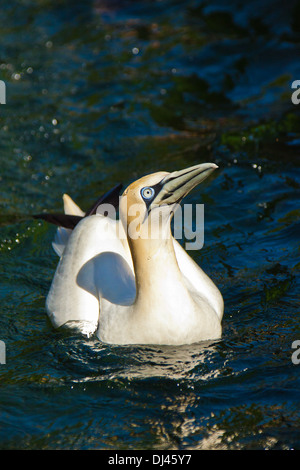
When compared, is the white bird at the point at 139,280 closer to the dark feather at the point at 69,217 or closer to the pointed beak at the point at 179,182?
the pointed beak at the point at 179,182

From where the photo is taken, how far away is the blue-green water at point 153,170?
207 inches

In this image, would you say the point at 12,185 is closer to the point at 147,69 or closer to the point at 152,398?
the point at 147,69

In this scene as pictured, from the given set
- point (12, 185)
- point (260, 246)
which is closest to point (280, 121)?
point (260, 246)

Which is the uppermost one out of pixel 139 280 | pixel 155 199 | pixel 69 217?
pixel 155 199

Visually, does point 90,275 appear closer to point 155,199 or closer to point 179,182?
point 155,199

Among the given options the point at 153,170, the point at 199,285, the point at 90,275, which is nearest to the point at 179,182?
the point at 199,285

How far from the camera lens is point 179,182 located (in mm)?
5117

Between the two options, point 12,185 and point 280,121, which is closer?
point 12,185

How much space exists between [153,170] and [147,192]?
4905 mm

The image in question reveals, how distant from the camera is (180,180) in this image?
511 centimetres

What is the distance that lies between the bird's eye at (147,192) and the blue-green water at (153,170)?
138cm

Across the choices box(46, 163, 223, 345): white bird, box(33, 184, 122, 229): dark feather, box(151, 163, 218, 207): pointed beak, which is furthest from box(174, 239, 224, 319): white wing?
box(151, 163, 218, 207): pointed beak
